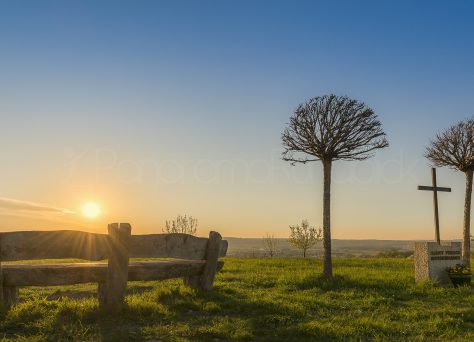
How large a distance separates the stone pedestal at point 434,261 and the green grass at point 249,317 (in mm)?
2328

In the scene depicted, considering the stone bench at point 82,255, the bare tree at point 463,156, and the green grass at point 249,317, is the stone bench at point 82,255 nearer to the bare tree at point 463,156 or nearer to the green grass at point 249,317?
the green grass at point 249,317

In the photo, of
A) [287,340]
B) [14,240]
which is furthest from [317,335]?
[14,240]

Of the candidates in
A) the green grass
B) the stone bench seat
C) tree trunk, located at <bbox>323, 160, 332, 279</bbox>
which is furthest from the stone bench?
tree trunk, located at <bbox>323, 160, 332, 279</bbox>

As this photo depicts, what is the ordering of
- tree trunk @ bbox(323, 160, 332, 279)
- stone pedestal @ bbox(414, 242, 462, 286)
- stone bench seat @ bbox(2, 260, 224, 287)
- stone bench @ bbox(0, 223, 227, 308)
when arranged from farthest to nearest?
tree trunk @ bbox(323, 160, 332, 279), stone pedestal @ bbox(414, 242, 462, 286), stone bench seat @ bbox(2, 260, 224, 287), stone bench @ bbox(0, 223, 227, 308)

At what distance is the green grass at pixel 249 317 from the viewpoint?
25.3 feet

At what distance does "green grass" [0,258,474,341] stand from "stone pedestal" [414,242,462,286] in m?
2.33

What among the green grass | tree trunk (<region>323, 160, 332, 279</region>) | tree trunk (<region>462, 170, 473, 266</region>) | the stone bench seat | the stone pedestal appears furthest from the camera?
tree trunk (<region>462, 170, 473, 266</region>)

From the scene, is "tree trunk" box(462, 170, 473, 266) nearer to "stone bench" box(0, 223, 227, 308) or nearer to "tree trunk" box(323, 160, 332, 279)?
"tree trunk" box(323, 160, 332, 279)

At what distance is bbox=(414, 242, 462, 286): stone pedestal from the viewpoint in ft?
52.2

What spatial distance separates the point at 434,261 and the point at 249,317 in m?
9.41

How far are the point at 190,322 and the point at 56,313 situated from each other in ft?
7.88

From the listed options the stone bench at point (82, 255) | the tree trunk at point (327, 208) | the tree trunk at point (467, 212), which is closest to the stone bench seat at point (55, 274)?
the stone bench at point (82, 255)

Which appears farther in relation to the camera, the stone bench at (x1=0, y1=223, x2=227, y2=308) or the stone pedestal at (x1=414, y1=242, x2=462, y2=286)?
the stone pedestal at (x1=414, y1=242, x2=462, y2=286)

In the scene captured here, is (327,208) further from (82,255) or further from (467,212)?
(82,255)
